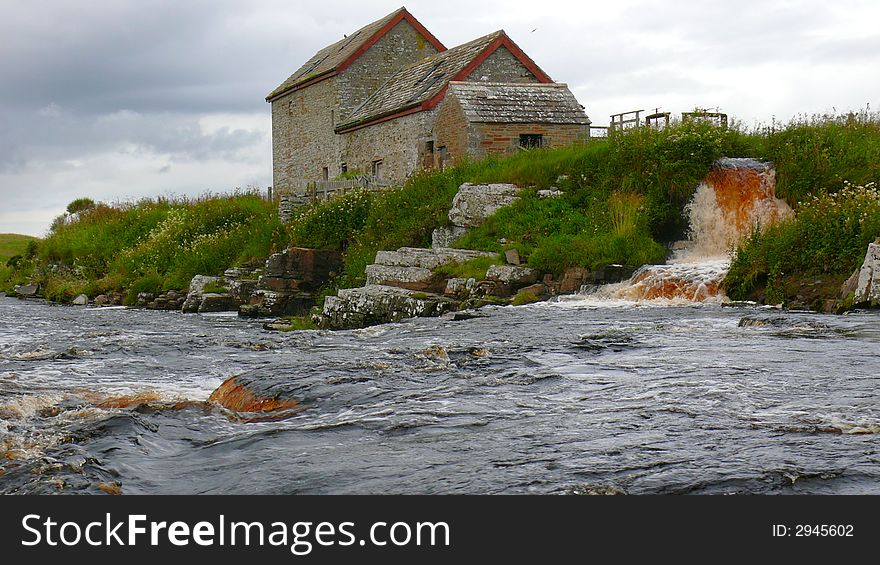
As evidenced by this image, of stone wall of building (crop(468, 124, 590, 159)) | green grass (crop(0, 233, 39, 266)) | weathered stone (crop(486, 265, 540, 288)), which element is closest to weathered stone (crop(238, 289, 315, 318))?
weathered stone (crop(486, 265, 540, 288))

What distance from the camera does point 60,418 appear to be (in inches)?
343

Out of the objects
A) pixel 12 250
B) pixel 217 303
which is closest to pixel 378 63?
A: pixel 217 303

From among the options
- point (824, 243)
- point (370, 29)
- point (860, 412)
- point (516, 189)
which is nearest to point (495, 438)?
point (860, 412)

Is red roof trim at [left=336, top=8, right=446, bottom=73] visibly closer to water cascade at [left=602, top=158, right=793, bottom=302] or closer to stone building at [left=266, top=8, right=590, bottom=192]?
stone building at [left=266, top=8, right=590, bottom=192]

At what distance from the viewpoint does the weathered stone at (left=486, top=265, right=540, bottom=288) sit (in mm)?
21328

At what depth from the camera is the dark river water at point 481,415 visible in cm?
651

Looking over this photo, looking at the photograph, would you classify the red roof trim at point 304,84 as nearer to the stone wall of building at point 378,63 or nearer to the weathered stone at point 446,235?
the stone wall of building at point 378,63

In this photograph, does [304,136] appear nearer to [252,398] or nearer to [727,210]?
[727,210]

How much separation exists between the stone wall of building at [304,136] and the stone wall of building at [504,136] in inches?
467

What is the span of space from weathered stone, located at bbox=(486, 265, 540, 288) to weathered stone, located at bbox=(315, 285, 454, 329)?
1.69 metres

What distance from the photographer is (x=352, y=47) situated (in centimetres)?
4328

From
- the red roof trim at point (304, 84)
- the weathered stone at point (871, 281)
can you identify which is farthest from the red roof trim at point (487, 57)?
the weathered stone at point (871, 281)

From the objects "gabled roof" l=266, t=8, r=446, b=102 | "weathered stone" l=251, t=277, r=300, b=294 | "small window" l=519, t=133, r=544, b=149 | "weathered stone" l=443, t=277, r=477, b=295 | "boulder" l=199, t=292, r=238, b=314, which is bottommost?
"boulder" l=199, t=292, r=238, b=314
